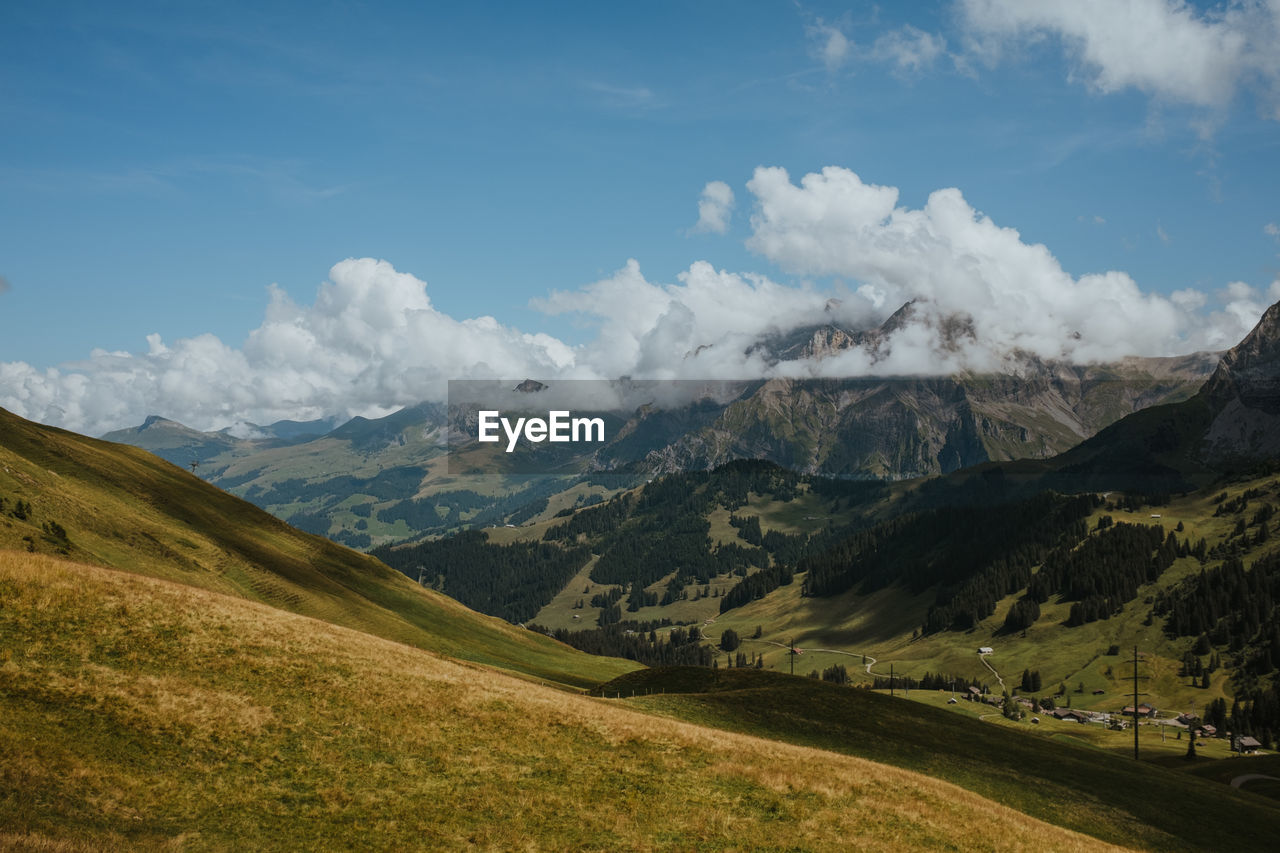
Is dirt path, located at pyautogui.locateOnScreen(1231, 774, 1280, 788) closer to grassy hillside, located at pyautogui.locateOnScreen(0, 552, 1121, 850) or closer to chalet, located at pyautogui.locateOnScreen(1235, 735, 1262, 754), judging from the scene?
chalet, located at pyautogui.locateOnScreen(1235, 735, 1262, 754)

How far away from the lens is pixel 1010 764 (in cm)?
7456

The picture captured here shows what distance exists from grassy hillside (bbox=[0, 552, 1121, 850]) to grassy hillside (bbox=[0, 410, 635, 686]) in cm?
3898

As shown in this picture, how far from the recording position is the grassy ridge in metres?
63.8

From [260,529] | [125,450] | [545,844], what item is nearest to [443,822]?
[545,844]

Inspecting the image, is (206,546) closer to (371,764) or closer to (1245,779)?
(371,764)

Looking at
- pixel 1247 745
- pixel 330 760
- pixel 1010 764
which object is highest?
pixel 330 760

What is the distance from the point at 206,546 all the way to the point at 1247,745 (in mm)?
227196

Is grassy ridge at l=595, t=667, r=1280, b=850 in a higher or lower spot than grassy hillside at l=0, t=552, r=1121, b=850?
lower

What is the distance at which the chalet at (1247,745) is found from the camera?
189375 millimetres

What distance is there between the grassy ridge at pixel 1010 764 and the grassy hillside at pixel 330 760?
17.8 meters

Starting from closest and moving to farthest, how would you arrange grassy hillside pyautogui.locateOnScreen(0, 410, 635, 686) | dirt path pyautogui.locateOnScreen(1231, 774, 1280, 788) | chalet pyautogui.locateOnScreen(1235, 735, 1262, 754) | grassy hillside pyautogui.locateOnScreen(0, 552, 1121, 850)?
grassy hillside pyautogui.locateOnScreen(0, 552, 1121, 850), grassy hillside pyautogui.locateOnScreen(0, 410, 635, 686), dirt path pyautogui.locateOnScreen(1231, 774, 1280, 788), chalet pyautogui.locateOnScreen(1235, 735, 1262, 754)

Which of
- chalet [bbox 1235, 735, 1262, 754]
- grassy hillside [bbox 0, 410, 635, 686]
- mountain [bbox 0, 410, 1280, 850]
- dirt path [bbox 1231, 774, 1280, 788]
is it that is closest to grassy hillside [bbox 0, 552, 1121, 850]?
mountain [bbox 0, 410, 1280, 850]

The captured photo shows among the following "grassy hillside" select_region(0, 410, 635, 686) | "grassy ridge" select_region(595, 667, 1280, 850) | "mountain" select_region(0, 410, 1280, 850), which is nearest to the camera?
"mountain" select_region(0, 410, 1280, 850)

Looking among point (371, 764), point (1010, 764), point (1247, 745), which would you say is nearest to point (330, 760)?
point (371, 764)
